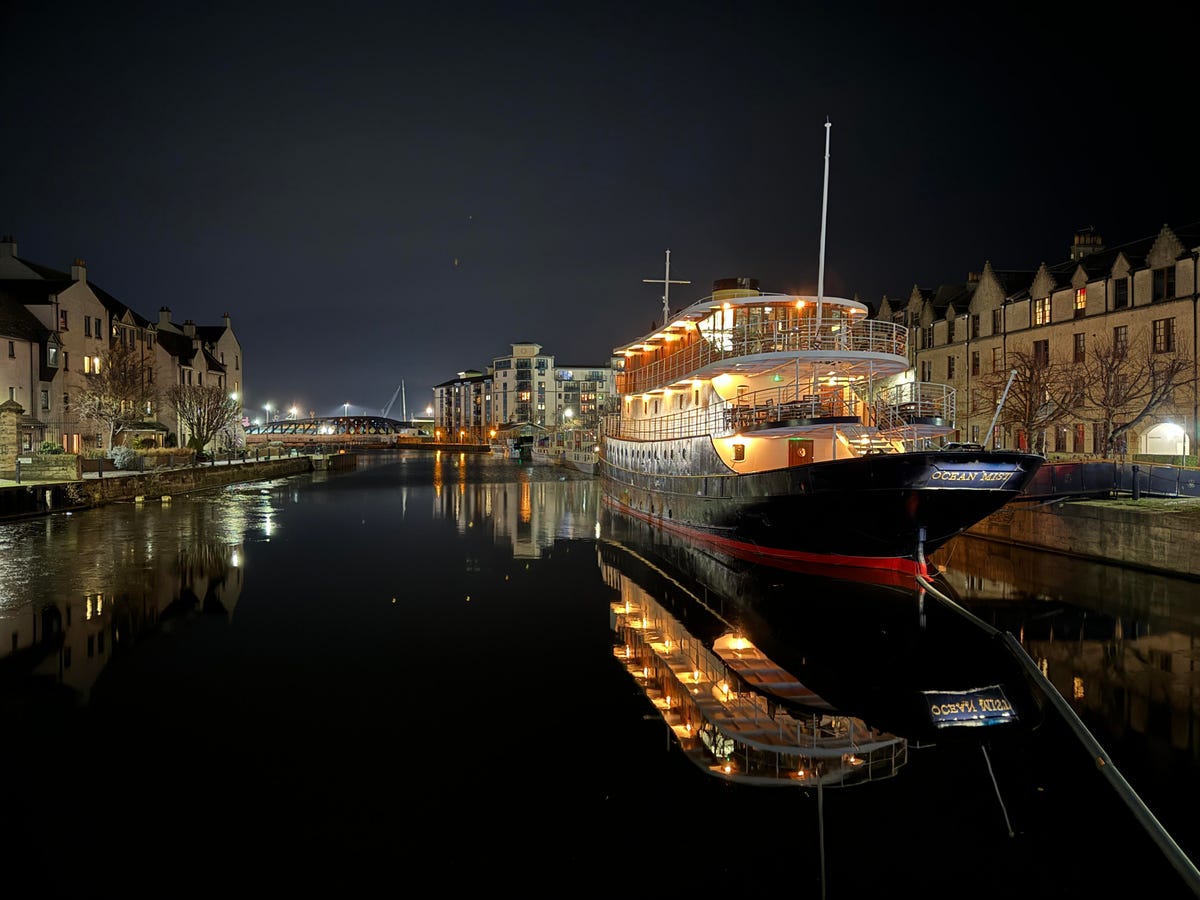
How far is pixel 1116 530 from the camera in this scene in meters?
21.9

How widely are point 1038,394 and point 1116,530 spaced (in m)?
22.9

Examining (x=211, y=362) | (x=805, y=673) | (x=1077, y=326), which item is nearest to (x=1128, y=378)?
(x=1077, y=326)

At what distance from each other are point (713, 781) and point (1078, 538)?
20193 millimetres

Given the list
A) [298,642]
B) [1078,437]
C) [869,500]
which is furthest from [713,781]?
[1078,437]

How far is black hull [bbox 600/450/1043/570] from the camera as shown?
1806 cm

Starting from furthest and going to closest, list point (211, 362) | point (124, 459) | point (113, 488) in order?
point (211, 362)
point (124, 459)
point (113, 488)

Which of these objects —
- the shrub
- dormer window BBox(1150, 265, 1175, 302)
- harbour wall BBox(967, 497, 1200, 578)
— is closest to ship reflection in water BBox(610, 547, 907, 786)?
harbour wall BBox(967, 497, 1200, 578)

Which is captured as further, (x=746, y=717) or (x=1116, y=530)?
(x=1116, y=530)

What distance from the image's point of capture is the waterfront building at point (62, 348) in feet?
165

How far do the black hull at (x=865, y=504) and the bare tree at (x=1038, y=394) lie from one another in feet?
72.8

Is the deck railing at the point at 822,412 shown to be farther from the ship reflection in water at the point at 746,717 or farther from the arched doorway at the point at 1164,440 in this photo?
the arched doorway at the point at 1164,440

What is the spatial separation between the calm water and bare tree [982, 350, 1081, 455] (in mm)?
21352

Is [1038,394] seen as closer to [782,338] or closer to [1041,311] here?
[1041,311]

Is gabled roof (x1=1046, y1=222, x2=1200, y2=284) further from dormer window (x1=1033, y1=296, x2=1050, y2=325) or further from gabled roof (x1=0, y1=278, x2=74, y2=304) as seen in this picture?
gabled roof (x1=0, y1=278, x2=74, y2=304)
